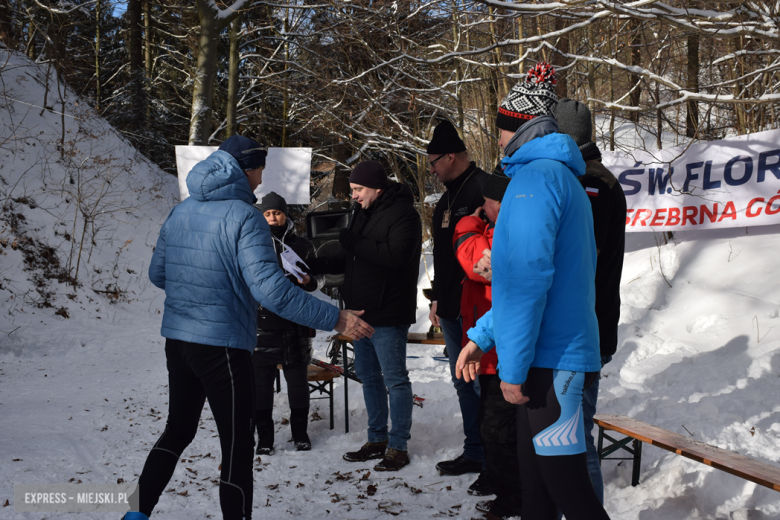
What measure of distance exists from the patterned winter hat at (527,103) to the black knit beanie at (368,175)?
1576 mm

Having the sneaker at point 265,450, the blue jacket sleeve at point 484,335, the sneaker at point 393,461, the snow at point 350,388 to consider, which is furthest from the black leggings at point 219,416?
the sneaker at point 265,450

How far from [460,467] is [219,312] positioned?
2.05m

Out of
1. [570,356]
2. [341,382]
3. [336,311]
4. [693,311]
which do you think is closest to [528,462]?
[570,356]

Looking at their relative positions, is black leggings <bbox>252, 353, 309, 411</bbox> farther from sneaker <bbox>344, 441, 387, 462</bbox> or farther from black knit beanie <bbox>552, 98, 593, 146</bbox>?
black knit beanie <bbox>552, 98, 593, 146</bbox>

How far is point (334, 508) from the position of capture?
10.7 ft

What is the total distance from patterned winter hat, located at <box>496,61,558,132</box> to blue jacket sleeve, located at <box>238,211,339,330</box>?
1085 millimetres

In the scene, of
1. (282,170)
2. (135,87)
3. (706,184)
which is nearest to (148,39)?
(135,87)

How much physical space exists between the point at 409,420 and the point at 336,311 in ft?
5.17

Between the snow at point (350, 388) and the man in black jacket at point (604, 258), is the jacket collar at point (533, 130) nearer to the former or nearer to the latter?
the man in black jacket at point (604, 258)

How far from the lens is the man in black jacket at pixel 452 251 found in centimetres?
345

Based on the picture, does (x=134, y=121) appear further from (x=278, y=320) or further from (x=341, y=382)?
(x=278, y=320)

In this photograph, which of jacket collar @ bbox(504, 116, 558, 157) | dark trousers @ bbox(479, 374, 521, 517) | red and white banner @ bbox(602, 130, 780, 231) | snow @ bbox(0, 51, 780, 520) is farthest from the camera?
red and white banner @ bbox(602, 130, 780, 231)

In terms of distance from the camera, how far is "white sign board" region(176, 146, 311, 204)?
773 cm

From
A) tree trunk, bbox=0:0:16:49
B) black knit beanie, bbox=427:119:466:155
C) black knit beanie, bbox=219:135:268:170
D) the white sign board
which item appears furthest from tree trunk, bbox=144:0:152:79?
black knit beanie, bbox=219:135:268:170
